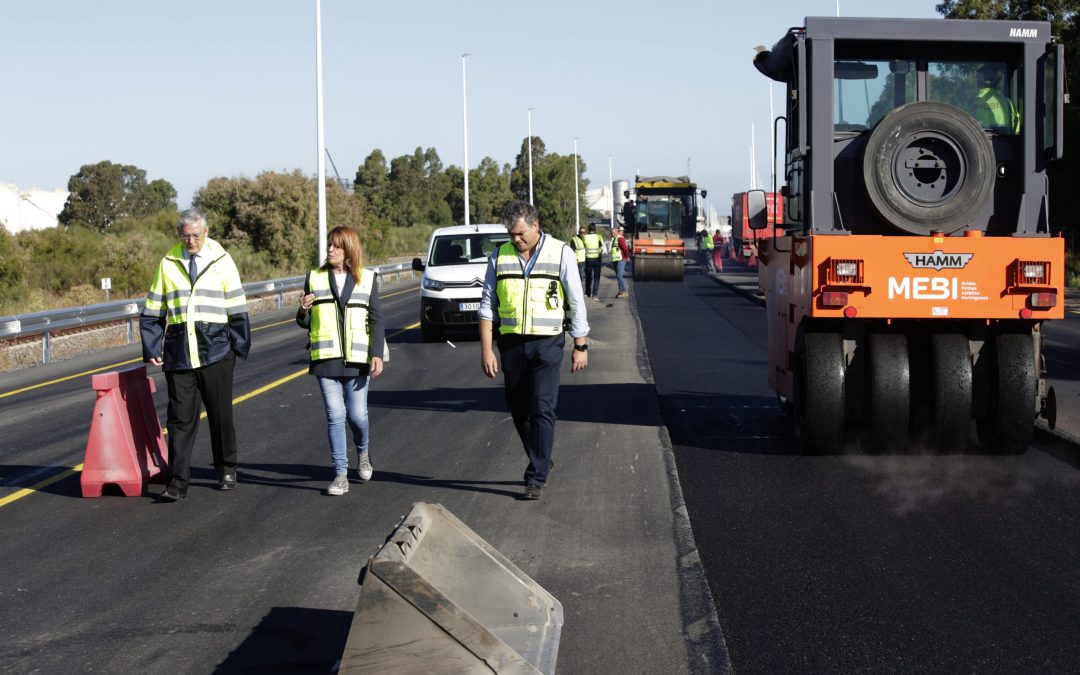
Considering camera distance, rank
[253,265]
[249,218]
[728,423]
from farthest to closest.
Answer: [249,218], [253,265], [728,423]

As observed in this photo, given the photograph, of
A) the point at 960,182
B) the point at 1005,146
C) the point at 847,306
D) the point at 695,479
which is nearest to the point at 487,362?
the point at 695,479

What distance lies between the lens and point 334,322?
8711 mm

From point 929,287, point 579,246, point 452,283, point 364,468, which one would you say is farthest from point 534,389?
point 579,246

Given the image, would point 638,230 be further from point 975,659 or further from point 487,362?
point 975,659

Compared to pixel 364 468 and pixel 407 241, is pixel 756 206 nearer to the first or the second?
pixel 364 468

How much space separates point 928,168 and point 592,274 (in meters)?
21.7

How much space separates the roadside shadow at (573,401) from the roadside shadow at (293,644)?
236 inches

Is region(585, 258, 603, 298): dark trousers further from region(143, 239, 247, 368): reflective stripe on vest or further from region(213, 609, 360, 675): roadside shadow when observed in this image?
region(213, 609, 360, 675): roadside shadow

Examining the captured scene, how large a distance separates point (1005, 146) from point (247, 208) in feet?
149

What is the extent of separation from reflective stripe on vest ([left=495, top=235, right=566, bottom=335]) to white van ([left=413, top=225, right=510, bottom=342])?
11.2 meters

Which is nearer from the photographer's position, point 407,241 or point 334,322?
point 334,322

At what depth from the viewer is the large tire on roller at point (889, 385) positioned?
30.7 ft

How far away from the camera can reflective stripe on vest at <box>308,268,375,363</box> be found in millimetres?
8672

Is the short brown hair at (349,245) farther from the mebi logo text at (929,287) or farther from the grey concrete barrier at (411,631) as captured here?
the grey concrete barrier at (411,631)
